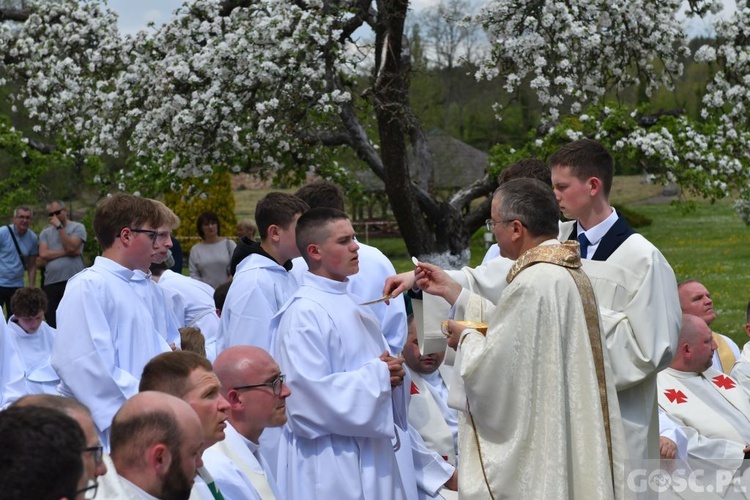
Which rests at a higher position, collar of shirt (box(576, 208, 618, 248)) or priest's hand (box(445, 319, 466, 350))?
collar of shirt (box(576, 208, 618, 248))

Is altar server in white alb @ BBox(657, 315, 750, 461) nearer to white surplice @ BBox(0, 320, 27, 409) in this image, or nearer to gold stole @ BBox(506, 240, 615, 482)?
gold stole @ BBox(506, 240, 615, 482)

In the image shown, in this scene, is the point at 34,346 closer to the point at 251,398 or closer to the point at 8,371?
the point at 8,371

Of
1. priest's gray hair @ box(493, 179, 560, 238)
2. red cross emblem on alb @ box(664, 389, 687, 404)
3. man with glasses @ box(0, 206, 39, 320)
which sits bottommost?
man with glasses @ box(0, 206, 39, 320)

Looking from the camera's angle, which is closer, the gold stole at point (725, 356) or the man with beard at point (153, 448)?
the man with beard at point (153, 448)

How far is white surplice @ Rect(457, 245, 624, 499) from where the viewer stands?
424 centimetres

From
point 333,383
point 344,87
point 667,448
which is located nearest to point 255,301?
point 333,383

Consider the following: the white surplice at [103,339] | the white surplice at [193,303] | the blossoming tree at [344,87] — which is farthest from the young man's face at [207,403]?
the blossoming tree at [344,87]

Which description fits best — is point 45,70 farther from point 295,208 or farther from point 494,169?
point 295,208

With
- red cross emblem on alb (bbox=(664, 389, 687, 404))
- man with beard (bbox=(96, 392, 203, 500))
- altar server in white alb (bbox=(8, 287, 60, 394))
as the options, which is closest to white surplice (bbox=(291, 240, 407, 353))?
red cross emblem on alb (bbox=(664, 389, 687, 404))

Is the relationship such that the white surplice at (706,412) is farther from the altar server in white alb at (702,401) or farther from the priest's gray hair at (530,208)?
the priest's gray hair at (530,208)

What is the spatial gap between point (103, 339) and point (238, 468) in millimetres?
1312

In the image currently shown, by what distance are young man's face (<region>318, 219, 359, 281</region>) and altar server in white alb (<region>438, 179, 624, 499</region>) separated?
1.07 m

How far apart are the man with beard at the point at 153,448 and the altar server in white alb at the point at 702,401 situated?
162 inches

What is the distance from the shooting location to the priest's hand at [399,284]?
16.3 feet
